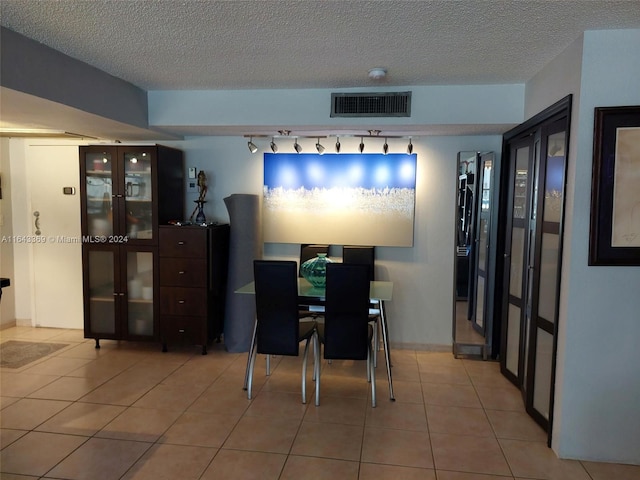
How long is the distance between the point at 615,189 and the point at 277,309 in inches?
86.0

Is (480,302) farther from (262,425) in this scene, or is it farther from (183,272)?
(183,272)

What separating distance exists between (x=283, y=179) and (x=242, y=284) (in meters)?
1.10

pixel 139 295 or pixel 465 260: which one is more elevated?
pixel 465 260

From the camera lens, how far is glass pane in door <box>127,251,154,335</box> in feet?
13.7

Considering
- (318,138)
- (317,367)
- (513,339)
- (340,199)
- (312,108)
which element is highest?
(312,108)

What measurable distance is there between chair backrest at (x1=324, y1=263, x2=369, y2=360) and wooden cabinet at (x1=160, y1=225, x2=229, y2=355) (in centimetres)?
146

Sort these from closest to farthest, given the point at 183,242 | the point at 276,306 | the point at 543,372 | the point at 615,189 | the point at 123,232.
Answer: the point at 615,189 → the point at 543,372 → the point at 276,306 → the point at 183,242 → the point at 123,232

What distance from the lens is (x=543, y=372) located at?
2844 mm

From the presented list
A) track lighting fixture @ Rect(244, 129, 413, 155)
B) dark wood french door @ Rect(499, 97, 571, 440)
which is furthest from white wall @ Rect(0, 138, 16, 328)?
dark wood french door @ Rect(499, 97, 571, 440)

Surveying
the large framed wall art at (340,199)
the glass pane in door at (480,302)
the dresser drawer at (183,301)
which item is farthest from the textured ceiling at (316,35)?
the dresser drawer at (183,301)

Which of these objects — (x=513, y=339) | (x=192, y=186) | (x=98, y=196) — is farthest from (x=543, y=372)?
(x=98, y=196)

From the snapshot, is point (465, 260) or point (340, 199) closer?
point (465, 260)

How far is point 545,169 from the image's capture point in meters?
2.88

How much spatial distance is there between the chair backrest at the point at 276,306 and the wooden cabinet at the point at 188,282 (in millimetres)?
1027
